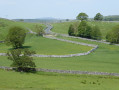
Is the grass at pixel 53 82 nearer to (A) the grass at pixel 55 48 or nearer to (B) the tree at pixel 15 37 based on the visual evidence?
(A) the grass at pixel 55 48

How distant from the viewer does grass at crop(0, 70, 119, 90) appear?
95.2 feet

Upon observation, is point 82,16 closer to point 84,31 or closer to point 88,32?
point 84,31

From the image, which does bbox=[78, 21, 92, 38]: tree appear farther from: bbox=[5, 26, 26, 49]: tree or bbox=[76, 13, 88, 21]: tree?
bbox=[76, 13, 88, 21]: tree

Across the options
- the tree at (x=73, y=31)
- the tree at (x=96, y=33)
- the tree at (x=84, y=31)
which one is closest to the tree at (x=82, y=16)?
the tree at (x=73, y=31)

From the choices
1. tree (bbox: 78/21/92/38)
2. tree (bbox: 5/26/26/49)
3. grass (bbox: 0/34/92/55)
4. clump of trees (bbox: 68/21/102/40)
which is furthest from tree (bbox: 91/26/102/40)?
tree (bbox: 5/26/26/49)

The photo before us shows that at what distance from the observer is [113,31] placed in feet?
280

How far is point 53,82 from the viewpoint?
32062mm

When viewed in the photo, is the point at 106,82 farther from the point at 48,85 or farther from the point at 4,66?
the point at 4,66

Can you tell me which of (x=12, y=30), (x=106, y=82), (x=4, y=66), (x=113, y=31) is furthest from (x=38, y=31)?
(x=106, y=82)

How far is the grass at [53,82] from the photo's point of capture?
29.0 m

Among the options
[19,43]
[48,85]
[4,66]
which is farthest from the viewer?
[19,43]

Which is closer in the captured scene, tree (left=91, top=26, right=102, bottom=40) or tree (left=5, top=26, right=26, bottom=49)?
tree (left=5, top=26, right=26, bottom=49)

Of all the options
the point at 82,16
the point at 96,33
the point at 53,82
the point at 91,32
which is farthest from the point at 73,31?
the point at 53,82

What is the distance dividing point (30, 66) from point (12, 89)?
12.0 meters
